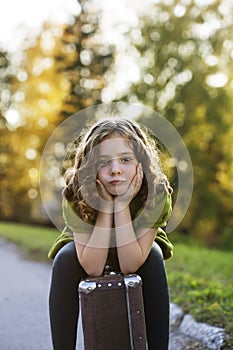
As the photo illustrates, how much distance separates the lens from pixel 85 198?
107 inches

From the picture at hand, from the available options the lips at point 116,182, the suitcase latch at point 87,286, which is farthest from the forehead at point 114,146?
the suitcase latch at point 87,286

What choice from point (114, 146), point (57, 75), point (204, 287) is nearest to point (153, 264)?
point (114, 146)

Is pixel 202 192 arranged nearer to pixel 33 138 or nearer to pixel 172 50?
pixel 172 50

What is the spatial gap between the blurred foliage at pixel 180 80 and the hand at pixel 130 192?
16.8 meters

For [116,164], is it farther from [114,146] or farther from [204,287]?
[204,287]

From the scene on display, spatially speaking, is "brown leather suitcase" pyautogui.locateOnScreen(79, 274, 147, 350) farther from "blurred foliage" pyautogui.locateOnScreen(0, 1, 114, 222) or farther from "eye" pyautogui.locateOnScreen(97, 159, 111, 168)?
"blurred foliage" pyautogui.locateOnScreen(0, 1, 114, 222)

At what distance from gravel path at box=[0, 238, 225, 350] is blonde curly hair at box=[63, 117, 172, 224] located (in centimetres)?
161

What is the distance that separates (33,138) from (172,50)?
686 cm

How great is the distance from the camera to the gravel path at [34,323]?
14.2ft

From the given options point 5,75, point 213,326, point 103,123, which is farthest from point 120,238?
point 5,75

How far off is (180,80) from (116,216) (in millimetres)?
19855

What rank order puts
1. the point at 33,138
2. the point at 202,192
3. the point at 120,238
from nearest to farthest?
1. the point at 120,238
2. the point at 202,192
3. the point at 33,138

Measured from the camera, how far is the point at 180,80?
22.2 meters

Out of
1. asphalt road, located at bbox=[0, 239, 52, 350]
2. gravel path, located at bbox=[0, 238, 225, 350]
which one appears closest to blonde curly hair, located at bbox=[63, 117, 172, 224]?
gravel path, located at bbox=[0, 238, 225, 350]
